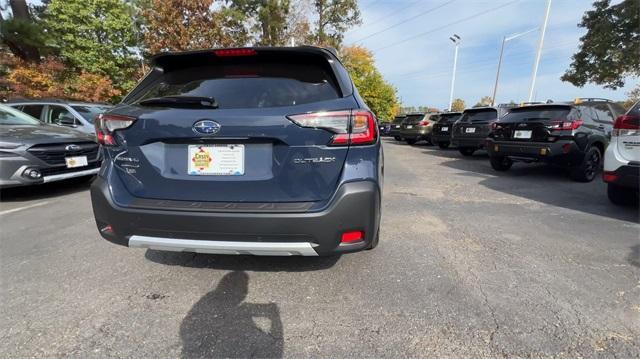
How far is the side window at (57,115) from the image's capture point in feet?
22.4

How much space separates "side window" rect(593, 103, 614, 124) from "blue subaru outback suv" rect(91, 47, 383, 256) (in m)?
7.12

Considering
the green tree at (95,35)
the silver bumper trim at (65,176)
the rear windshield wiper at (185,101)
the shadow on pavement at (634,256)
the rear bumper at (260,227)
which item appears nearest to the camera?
the rear bumper at (260,227)

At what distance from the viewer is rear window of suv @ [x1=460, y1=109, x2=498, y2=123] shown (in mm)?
9750

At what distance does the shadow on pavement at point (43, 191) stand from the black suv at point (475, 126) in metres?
9.56

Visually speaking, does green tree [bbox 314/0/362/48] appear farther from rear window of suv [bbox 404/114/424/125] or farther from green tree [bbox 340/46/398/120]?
rear window of suv [bbox 404/114/424/125]

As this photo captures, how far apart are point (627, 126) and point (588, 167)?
284cm

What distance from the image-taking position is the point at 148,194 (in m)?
2.01

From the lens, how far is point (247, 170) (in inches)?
75.5

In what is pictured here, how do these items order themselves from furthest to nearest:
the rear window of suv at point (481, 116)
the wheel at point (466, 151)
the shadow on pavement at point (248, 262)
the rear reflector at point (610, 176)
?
the wheel at point (466, 151), the rear window of suv at point (481, 116), the rear reflector at point (610, 176), the shadow on pavement at point (248, 262)

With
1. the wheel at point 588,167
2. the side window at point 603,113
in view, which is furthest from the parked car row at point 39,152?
the side window at point 603,113

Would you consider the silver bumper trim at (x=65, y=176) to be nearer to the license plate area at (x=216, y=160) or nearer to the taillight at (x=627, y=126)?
the license plate area at (x=216, y=160)

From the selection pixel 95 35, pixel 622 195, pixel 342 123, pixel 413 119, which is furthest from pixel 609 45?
pixel 95 35

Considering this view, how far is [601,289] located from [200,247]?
2.76m

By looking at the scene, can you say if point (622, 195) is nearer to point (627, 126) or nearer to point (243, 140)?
point (627, 126)
